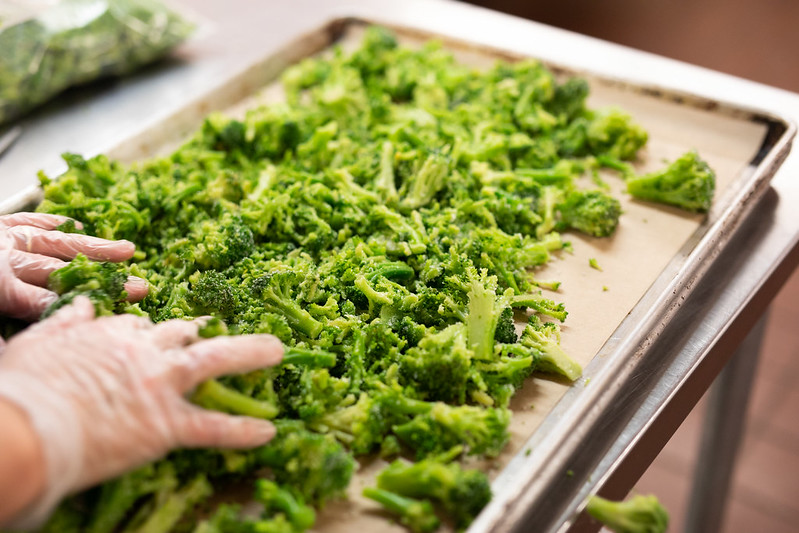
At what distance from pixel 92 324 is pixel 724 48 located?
5670 millimetres

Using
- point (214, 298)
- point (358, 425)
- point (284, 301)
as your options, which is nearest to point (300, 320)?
point (284, 301)

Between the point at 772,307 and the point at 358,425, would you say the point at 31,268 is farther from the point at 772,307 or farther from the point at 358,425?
the point at 772,307

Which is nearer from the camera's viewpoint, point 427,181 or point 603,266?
point 603,266

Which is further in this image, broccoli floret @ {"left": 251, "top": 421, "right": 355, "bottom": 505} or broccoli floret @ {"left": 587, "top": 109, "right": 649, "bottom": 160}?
broccoli floret @ {"left": 587, "top": 109, "right": 649, "bottom": 160}

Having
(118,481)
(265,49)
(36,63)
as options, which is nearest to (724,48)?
(265,49)

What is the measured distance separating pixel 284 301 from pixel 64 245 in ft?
1.91

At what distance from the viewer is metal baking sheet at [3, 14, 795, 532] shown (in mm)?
1540

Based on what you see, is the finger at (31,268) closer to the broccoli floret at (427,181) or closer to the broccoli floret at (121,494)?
the broccoli floret at (121,494)

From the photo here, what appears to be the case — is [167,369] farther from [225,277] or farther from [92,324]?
[225,277]

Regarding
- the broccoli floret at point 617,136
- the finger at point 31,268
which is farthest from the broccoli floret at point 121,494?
the broccoli floret at point 617,136

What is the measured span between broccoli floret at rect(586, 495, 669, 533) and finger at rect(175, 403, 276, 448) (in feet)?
2.29

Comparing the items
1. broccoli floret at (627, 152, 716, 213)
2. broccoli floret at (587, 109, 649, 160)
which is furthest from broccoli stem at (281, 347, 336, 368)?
broccoli floret at (587, 109, 649, 160)

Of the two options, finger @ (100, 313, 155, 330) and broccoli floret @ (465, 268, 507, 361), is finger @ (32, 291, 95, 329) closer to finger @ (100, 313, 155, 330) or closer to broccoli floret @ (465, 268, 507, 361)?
finger @ (100, 313, 155, 330)

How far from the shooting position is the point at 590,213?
7.45ft
